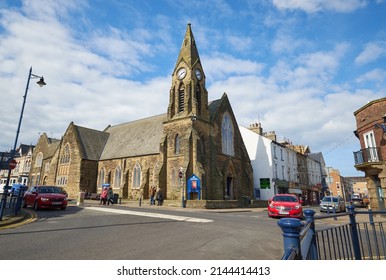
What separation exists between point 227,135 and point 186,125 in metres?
8.13

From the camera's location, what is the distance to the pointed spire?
99.2ft

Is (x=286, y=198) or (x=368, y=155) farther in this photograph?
(x=368, y=155)

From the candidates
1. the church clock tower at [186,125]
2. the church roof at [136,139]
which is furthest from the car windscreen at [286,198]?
the church roof at [136,139]

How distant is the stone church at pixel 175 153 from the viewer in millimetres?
26031

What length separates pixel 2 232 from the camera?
8.16 meters

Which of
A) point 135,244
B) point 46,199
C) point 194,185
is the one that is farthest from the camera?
point 194,185

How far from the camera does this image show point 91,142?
127 ft

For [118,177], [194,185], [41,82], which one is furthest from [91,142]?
[41,82]

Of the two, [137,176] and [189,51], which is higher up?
[189,51]

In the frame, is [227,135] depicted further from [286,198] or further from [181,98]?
[286,198]

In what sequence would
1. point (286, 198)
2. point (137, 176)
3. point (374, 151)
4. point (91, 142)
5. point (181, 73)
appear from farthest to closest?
point (91, 142), point (137, 176), point (181, 73), point (374, 151), point (286, 198)

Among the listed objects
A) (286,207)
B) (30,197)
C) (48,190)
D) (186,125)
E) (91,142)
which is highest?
(91,142)
